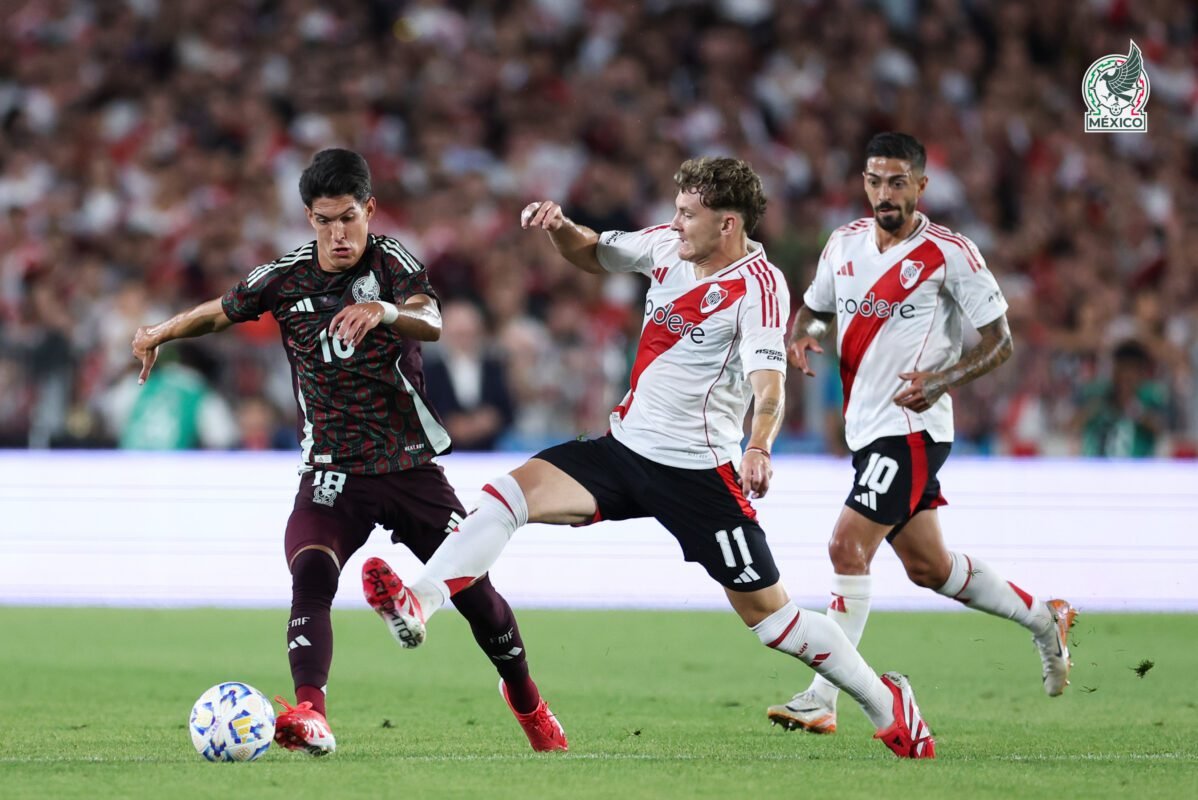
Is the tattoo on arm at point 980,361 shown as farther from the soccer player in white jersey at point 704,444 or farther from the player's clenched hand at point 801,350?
the soccer player in white jersey at point 704,444

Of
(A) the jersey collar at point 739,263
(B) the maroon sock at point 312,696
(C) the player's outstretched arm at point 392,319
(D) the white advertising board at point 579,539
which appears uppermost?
(A) the jersey collar at point 739,263

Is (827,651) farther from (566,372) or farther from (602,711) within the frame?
(566,372)

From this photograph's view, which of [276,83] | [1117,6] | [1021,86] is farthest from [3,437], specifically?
[1117,6]

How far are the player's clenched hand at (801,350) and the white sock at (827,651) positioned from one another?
147cm

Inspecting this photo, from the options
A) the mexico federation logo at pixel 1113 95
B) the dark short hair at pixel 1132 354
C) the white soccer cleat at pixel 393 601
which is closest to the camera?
the white soccer cleat at pixel 393 601

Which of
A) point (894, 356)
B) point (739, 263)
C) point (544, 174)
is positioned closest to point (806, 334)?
point (894, 356)

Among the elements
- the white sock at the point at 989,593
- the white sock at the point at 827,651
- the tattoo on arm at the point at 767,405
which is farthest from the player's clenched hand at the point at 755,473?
the white sock at the point at 989,593

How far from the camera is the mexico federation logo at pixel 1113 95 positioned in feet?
40.8

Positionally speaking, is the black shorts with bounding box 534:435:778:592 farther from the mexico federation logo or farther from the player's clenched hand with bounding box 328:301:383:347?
the mexico federation logo

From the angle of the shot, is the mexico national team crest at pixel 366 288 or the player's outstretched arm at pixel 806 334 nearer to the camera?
the mexico national team crest at pixel 366 288

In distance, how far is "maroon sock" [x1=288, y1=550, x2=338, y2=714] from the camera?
6266 mm

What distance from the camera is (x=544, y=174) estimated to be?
56.7 feet

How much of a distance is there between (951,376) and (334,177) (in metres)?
2.83

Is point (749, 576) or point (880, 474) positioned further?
point (880, 474)
